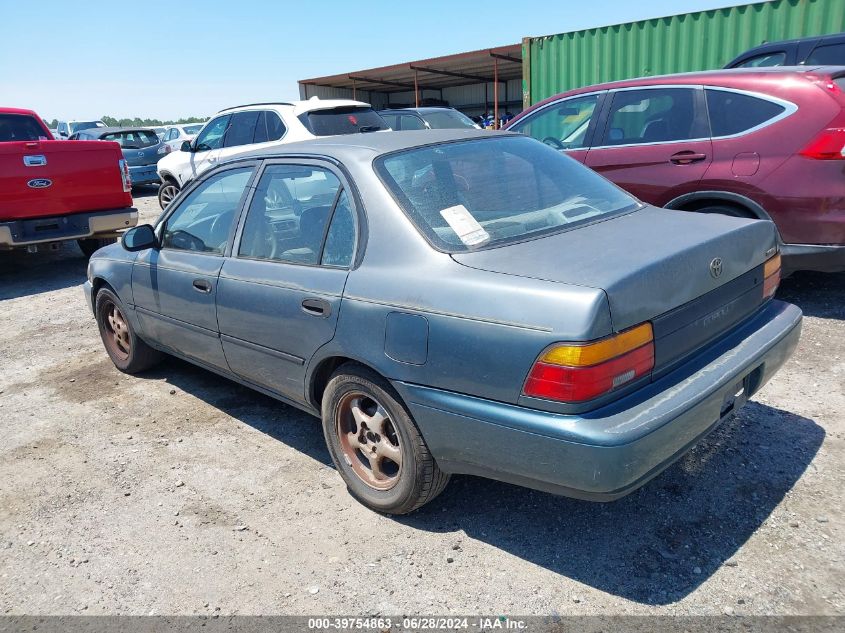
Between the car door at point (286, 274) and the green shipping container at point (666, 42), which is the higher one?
the green shipping container at point (666, 42)

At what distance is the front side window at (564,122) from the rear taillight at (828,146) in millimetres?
1845

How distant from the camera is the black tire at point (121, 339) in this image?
4.68 metres

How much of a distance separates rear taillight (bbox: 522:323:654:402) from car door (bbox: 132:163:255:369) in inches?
79.9

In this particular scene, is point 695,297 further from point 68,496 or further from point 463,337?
point 68,496

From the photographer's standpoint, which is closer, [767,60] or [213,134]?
[767,60]

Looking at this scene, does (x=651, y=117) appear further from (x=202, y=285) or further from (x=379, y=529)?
(x=379, y=529)

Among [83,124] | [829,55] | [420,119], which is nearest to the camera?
[829,55]

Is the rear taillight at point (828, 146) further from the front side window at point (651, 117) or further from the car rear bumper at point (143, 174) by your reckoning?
the car rear bumper at point (143, 174)

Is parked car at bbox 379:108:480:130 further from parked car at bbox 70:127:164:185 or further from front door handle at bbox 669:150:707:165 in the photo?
parked car at bbox 70:127:164:185

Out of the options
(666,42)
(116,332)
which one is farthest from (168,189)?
(666,42)

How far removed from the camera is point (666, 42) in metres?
10.9

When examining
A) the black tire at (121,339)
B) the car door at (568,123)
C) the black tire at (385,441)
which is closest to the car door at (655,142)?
the car door at (568,123)

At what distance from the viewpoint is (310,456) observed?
11.8 ft

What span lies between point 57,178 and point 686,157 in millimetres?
6609
